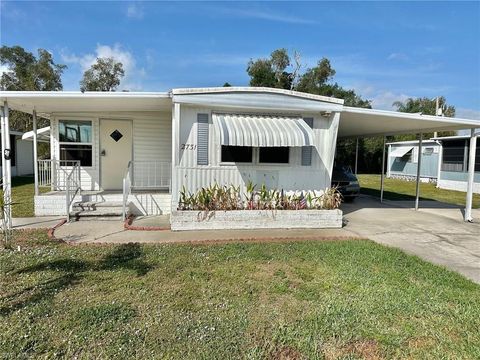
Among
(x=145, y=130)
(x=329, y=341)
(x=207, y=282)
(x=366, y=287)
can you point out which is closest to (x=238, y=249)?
(x=207, y=282)

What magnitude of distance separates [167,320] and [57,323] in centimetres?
106

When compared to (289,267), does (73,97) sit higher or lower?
higher

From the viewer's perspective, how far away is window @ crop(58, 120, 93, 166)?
9.36 meters

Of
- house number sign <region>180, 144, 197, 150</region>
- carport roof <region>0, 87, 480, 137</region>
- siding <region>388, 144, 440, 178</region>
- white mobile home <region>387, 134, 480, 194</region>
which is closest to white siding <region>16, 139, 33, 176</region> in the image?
carport roof <region>0, 87, 480, 137</region>

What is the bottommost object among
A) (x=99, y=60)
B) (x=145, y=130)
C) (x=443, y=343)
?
(x=443, y=343)

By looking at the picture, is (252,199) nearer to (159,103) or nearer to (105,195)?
(159,103)

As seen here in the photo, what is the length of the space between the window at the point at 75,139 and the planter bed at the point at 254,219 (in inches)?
173

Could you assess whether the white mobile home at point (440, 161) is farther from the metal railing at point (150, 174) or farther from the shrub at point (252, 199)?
the metal railing at point (150, 174)

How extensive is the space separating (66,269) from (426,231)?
758 cm

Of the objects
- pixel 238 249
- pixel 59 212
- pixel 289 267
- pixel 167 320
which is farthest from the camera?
pixel 59 212

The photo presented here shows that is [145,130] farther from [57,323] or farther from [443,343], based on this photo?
[443,343]

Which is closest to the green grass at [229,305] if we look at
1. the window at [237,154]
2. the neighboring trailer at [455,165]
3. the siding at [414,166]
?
the window at [237,154]

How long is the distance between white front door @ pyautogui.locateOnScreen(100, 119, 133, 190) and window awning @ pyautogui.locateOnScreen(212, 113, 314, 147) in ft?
11.9

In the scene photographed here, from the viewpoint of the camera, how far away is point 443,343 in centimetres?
298
